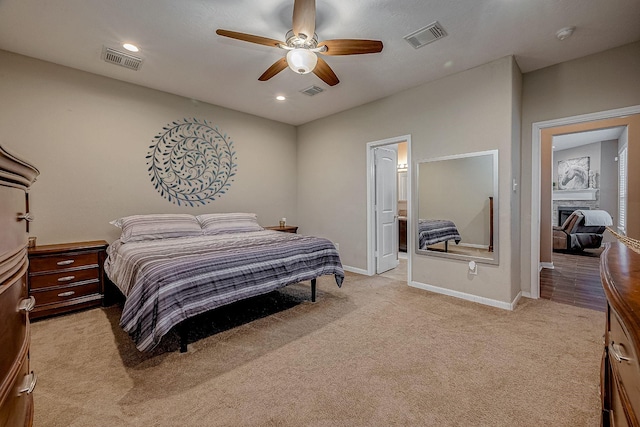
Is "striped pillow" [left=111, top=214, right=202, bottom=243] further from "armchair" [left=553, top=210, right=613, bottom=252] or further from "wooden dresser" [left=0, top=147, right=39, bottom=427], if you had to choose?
"armchair" [left=553, top=210, right=613, bottom=252]

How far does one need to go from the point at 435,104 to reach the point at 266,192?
10.2 feet

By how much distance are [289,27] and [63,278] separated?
3401mm

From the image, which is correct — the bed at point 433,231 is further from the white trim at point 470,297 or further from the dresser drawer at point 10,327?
the dresser drawer at point 10,327

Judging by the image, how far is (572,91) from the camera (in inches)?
123

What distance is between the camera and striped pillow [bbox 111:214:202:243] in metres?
3.32

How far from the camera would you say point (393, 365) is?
207cm

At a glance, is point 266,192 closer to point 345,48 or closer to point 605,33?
point 345,48

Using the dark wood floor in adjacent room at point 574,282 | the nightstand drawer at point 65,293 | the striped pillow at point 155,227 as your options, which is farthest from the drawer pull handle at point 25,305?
the dark wood floor in adjacent room at point 574,282

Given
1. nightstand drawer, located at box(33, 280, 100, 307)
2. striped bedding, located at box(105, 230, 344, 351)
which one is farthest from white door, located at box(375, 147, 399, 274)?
nightstand drawer, located at box(33, 280, 100, 307)

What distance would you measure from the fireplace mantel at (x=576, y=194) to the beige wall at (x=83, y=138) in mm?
9059

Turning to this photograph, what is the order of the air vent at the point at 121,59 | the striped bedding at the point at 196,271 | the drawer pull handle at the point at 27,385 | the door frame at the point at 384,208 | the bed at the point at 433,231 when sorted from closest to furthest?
the drawer pull handle at the point at 27,385, the striped bedding at the point at 196,271, the air vent at the point at 121,59, the bed at the point at 433,231, the door frame at the point at 384,208

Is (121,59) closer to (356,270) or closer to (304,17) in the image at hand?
(304,17)

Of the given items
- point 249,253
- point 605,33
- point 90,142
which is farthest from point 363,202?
point 90,142

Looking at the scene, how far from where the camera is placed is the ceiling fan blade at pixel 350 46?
224 cm
